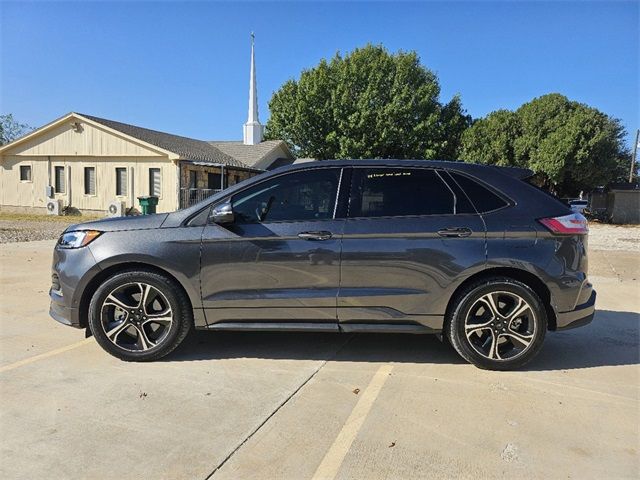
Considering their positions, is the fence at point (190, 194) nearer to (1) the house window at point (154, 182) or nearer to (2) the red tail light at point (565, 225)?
(1) the house window at point (154, 182)

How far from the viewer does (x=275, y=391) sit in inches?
138

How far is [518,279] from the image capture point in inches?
156

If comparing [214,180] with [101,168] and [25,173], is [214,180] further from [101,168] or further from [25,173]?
[25,173]

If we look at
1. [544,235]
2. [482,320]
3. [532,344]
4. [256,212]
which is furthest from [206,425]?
[544,235]

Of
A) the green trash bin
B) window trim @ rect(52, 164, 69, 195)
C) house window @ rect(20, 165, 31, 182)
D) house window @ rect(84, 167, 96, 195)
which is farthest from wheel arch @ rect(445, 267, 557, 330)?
house window @ rect(20, 165, 31, 182)

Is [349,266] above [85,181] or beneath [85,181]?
beneath

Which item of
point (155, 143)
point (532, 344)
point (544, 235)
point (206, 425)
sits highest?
point (155, 143)

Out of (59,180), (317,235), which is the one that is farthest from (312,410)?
(59,180)

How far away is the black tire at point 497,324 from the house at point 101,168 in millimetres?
21358

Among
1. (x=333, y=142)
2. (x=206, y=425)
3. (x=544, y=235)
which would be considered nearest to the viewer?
(x=206, y=425)

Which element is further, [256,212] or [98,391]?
[256,212]

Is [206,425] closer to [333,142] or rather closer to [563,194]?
[333,142]

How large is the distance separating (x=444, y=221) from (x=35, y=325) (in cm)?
441

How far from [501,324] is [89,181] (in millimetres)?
26678
